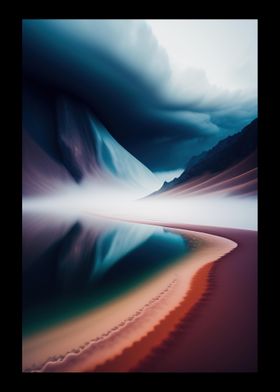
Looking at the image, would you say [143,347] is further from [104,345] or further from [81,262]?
[81,262]

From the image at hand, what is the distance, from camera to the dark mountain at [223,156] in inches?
67.3

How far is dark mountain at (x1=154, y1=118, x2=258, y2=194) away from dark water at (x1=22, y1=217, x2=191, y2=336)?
14.1 inches

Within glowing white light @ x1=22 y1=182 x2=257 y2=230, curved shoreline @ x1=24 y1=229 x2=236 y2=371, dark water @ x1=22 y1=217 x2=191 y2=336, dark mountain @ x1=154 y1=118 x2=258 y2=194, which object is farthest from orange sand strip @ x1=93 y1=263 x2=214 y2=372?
dark mountain @ x1=154 y1=118 x2=258 y2=194

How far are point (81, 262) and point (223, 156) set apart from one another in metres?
1.04

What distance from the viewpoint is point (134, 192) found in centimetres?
186

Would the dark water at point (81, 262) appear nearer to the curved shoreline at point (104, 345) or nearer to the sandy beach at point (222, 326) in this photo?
the curved shoreline at point (104, 345)

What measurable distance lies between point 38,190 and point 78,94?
0.62m

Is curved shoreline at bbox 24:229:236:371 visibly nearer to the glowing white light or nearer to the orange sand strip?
the orange sand strip

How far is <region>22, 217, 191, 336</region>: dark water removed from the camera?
158cm

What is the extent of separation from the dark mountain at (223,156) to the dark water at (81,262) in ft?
1.18

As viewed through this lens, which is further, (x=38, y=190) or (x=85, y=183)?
(x=85, y=183)
